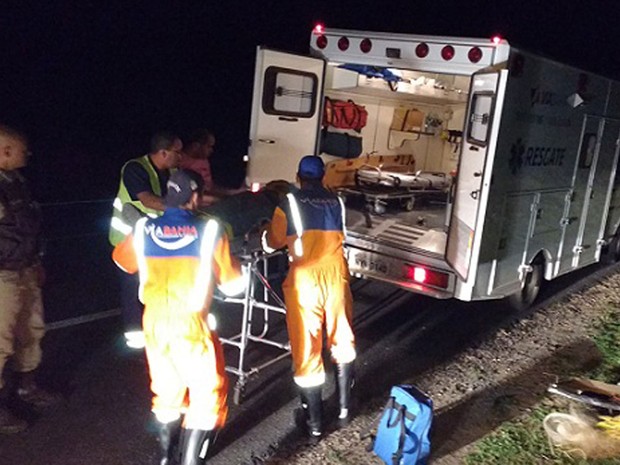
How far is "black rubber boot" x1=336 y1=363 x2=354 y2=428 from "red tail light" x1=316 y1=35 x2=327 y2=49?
3.33 metres

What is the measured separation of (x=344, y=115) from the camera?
28.3 feet

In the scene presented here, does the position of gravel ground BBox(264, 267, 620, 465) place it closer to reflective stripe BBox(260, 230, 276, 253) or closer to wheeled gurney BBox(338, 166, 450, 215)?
reflective stripe BBox(260, 230, 276, 253)

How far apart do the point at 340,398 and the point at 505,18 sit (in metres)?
47.6

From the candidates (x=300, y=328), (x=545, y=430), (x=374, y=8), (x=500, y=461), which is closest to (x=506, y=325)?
(x=545, y=430)

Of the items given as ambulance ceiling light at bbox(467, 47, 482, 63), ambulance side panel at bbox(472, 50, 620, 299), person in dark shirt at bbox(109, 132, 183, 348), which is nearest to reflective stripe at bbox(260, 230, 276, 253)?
person in dark shirt at bbox(109, 132, 183, 348)

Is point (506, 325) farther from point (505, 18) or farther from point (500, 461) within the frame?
point (505, 18)

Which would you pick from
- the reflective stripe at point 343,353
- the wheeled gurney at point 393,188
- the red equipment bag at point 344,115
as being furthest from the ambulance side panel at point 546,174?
the red equipment bag at point 344,115

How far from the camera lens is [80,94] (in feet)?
88.9

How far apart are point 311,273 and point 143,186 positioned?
4.67ft

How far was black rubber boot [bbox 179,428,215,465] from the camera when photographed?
369 cm

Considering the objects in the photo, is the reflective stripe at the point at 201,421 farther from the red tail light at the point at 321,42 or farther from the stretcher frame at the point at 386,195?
the stretcher frame at the point at 386,195

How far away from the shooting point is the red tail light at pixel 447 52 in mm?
5906

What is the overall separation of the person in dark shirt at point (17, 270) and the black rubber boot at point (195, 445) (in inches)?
48.5

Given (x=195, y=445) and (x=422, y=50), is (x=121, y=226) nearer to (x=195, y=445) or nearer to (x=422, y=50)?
(x=195, y=445)
